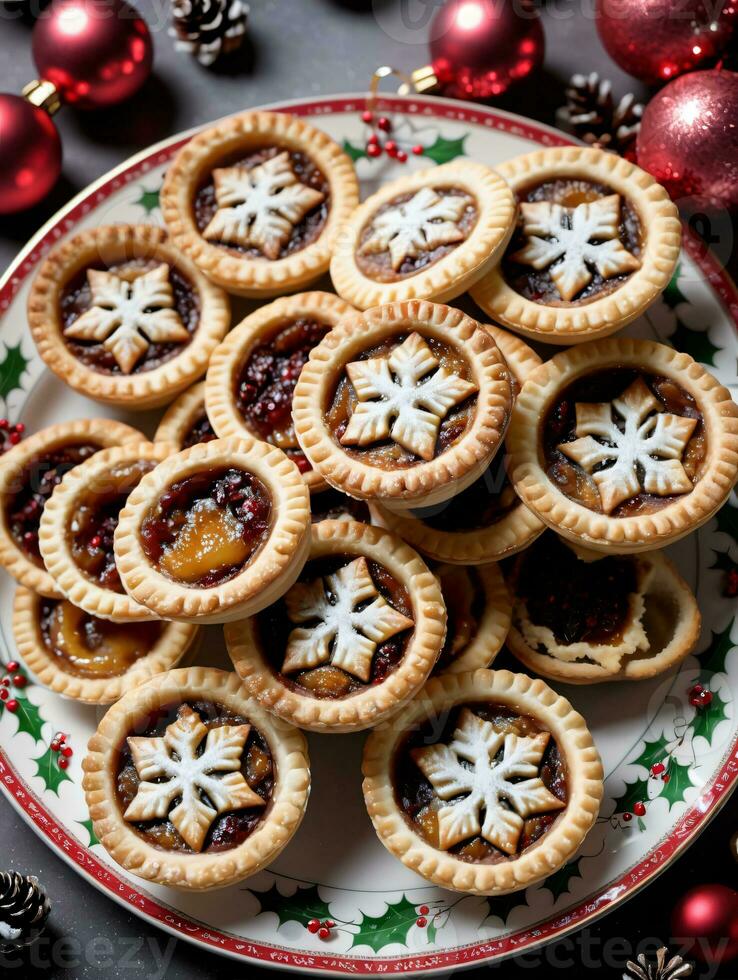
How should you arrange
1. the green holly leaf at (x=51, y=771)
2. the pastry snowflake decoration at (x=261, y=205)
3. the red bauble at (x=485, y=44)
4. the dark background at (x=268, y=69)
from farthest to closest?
the dark background at (x=268, y=69) → the red bauble at (x=485, y=44) → the pastry snowflake decoration at (x=261, y=205) → the green holly leaf at (x=51, y=771)

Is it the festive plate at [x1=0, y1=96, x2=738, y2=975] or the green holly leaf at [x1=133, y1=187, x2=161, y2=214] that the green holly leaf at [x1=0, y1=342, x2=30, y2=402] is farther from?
the green holly leaf at [x1=133, y1=187, x2=161, y2=214]

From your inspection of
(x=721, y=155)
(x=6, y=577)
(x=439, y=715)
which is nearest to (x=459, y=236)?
(x=721, y=155)

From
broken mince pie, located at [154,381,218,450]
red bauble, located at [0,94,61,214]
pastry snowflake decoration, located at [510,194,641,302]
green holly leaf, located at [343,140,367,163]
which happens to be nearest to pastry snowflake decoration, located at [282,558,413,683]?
broken mince pie, located at [154,381,218,450]

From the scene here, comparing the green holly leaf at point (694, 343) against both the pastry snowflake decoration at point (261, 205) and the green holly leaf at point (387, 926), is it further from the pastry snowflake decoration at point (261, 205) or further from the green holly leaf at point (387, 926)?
the green holly leaf at point (387, 926)

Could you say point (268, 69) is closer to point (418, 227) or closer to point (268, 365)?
point (418, 227)

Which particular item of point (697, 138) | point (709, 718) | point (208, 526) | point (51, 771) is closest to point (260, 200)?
point (208, 526)

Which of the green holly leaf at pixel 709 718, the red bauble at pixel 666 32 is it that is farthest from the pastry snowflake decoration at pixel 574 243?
the green holly leaf at pixel 709 718

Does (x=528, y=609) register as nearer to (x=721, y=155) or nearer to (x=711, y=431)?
(x=711, y=431)
